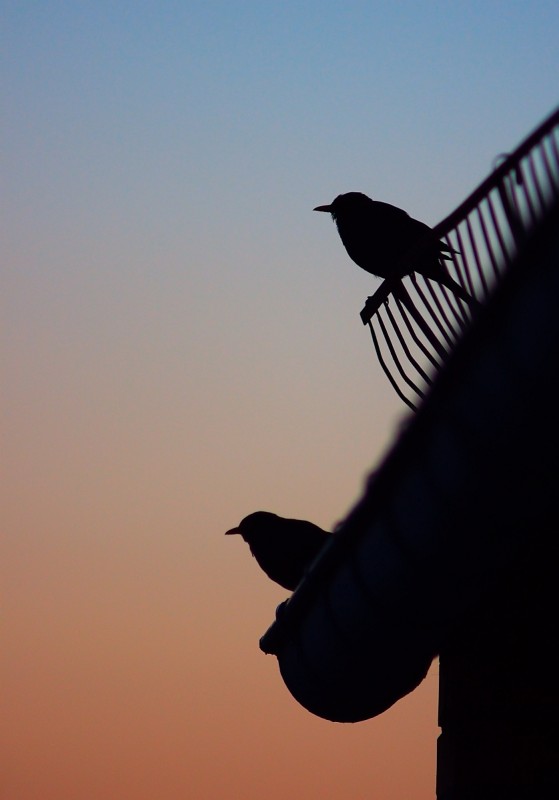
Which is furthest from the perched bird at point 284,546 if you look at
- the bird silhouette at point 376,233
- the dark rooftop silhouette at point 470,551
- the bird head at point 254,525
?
the dark rooftop silhouette at point 470,551

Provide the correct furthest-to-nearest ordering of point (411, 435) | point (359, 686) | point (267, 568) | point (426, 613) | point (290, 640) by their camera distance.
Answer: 1. point (267, 568)
2. point (290, 640)
3. point (359, 686)
4. point (426, 613)
5. point (411, 435)

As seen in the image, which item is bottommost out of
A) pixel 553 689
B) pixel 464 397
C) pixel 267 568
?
pixel 553 689

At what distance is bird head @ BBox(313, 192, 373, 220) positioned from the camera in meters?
7.98

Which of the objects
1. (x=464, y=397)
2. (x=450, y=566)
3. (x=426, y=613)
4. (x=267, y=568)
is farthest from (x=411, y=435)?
(x=267, y=568)

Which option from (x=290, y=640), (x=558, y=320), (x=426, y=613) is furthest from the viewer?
(x=290, y=640)

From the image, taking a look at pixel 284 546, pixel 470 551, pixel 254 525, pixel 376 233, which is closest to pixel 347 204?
pixel 376 233

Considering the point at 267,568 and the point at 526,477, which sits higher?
the point at 267,568

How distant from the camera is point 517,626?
4.48m

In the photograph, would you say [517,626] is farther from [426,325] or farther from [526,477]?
[526,477]

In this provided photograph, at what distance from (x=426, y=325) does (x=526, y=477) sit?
1899 millimetres

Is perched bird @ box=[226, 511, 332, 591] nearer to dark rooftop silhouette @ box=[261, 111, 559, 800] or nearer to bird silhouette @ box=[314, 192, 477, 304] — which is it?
bird silhouette @ box=[314, 192, 477, 304]

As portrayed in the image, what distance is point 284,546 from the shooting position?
9.32 meters

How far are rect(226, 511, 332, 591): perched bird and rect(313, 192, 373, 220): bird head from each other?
87.6 inches

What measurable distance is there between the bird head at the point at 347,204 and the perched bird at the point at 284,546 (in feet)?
7.30
